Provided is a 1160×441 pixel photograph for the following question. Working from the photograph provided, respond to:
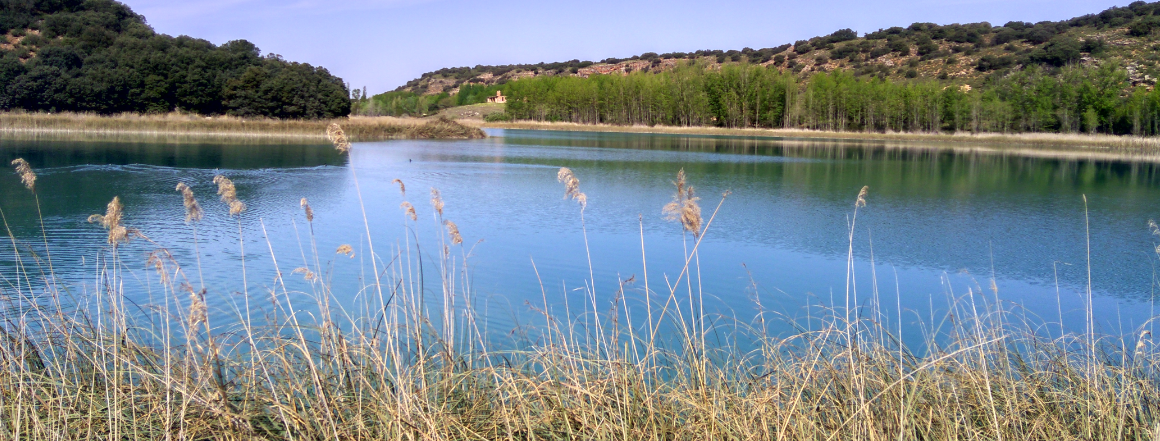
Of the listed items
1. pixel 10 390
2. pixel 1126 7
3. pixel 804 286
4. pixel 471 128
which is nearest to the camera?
pixel 10 390

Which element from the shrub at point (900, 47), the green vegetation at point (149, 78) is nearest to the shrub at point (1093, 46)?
the shrub at point (900, 47)

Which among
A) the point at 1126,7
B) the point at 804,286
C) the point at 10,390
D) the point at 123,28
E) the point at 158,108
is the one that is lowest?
the point at 804,286

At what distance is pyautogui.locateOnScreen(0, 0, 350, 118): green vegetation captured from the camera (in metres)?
32.8

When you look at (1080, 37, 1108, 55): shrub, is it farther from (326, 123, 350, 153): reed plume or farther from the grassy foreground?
(326, 123, 350, 153): reed plume

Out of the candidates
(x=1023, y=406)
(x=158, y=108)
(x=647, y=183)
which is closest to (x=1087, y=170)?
(x=647, y=183)

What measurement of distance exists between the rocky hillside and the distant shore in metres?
10.4

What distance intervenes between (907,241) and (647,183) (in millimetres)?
7726

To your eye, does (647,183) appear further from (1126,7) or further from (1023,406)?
(1126,7)

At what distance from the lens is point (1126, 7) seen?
73.7 metres

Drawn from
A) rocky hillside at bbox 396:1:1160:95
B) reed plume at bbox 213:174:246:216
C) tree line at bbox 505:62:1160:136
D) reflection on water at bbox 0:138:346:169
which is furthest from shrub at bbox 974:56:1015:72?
reed plume at bbox 213:174:246:216

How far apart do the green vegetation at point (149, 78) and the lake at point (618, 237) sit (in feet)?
49.0

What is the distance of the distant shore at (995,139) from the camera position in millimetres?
34250

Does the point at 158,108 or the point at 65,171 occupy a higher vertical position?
the point at 158,108

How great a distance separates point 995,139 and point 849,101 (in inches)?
462
